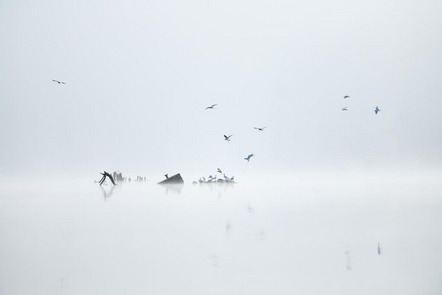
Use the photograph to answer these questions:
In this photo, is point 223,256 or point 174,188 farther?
point 174,188

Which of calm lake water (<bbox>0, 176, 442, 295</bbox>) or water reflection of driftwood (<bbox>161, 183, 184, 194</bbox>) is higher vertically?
water reflection of driftwood (<bbox>161, 183, 184, 194</bbox>)

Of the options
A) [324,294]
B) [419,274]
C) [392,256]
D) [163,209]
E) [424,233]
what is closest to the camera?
[324,294]

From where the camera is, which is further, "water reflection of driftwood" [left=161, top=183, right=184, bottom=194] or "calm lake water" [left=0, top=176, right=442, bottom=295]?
"water reflection of driftwood" [left=161, top=183, right=184, bottom=194]

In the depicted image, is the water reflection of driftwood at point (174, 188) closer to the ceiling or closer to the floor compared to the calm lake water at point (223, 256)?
closer to the ceiling

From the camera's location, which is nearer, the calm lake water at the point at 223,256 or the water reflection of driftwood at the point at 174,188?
the calm lake water at the point at 223,256

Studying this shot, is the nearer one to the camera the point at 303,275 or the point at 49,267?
the point at 303,275

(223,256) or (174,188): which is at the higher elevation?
(174,188)

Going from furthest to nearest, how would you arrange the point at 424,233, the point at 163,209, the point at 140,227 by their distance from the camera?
the point at 163,209 → the point at 140,227 → the point at 424,233

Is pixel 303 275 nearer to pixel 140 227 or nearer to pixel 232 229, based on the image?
pixel 232 229

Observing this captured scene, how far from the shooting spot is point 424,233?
1466 centimetres

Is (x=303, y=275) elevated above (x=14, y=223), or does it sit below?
below

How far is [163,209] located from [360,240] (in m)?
14.2

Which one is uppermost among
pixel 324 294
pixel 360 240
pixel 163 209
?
pixel 163 209

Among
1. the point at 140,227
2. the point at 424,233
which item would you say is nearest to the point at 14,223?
the point at 140,227
